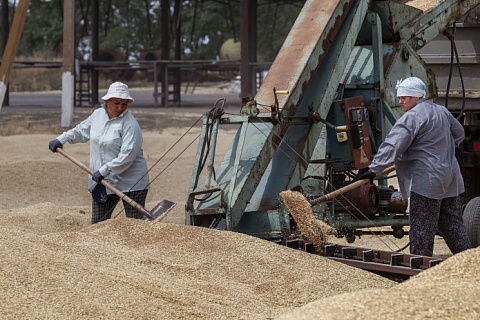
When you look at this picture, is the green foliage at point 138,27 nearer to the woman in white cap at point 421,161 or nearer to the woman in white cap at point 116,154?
the woman in white cap at point 116,154

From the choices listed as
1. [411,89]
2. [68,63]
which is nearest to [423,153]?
[411,89]

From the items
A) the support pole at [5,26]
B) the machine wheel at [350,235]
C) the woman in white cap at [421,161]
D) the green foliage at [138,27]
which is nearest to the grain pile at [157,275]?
the woman in white cap at [421,161]

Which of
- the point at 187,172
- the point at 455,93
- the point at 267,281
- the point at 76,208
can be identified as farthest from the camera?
the point at 187,172

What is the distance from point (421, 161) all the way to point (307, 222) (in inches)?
36.4

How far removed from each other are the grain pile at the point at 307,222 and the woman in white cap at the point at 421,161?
0.45 m

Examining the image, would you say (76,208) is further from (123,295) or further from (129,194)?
(123,295)

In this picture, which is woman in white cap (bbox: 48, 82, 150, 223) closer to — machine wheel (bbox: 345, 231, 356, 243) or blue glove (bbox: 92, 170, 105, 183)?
blue glove (bbox: 92, 170, 105, 183)

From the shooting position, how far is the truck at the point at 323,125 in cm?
816

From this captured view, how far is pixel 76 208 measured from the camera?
11.7 metres

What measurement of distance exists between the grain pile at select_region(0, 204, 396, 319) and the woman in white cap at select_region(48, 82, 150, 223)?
1.04 meters

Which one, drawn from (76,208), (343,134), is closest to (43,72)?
(76,208)

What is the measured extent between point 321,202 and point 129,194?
68.1 inches

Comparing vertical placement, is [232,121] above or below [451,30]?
below

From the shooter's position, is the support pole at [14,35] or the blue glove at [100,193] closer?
the blue glove at [100,193]
